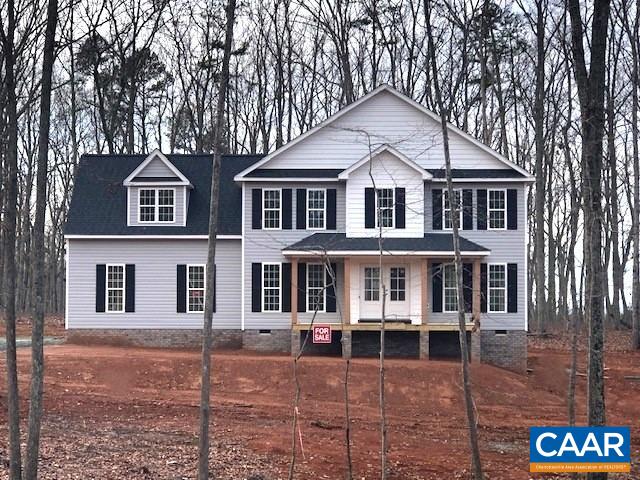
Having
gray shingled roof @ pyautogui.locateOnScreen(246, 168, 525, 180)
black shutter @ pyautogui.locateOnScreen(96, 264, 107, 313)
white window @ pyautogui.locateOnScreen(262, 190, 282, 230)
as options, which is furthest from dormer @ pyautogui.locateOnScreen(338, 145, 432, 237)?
black shutter @ pyautogui.locateOnScreen(96, 264, 107, 313)

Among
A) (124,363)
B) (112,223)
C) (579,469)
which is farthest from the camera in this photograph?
(112,223)

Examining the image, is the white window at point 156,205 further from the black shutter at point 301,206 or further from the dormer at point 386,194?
the dormer at point 386,194

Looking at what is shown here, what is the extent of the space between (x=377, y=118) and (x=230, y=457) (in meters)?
15.7

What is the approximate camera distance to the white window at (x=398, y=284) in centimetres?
2723

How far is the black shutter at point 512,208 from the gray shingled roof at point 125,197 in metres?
9.52

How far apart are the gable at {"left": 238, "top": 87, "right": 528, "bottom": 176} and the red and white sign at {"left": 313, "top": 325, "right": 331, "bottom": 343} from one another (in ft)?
19.8

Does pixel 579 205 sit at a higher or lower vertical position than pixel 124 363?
higher

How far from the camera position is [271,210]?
28156 millimetres

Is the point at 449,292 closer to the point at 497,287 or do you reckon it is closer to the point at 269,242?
the point at 497,287

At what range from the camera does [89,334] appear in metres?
28.6

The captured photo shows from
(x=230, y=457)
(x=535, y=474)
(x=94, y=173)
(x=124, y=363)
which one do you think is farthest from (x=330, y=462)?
(x=94, y=173)

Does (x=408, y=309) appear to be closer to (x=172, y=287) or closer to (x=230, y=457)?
(x=172, y=287)

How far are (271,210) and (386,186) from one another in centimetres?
411

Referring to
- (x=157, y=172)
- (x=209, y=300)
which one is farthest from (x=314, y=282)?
(x=209, y=300)
